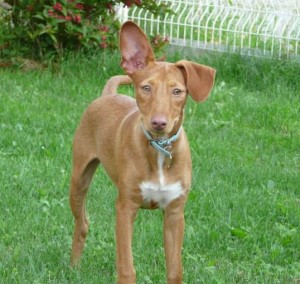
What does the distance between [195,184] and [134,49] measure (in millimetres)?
2201

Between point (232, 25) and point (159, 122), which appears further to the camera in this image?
point (232, 25)

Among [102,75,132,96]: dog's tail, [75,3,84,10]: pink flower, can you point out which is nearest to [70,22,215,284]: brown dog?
[102,75,132,96]: dog's tail

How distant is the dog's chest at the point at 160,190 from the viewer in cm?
504

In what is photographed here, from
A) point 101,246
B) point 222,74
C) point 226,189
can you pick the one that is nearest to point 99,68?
point 222,74

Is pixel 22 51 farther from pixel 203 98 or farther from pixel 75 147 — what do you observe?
pixel 203 98

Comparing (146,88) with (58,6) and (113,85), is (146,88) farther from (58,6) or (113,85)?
(58,6)

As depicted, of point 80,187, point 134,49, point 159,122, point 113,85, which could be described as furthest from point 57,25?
point 159,122

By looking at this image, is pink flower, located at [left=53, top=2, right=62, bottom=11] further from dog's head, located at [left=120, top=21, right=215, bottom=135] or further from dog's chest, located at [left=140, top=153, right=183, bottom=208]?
dog's chest, located at [left=140, top=153, right=183, bottom=208]

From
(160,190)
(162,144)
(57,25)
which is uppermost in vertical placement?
(162,144)

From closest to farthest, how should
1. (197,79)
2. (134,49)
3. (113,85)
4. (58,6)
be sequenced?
(197,79) < (134,49) < (113,85) < (58,6)

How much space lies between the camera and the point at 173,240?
17.2 feet

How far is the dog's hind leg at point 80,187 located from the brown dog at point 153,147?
1.18 feet

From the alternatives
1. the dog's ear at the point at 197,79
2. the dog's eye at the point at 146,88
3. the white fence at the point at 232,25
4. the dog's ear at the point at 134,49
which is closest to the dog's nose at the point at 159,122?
the dog's eye at the point at 146,88

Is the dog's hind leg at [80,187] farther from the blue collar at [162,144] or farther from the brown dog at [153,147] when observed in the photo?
the blue collar at [162,144]
